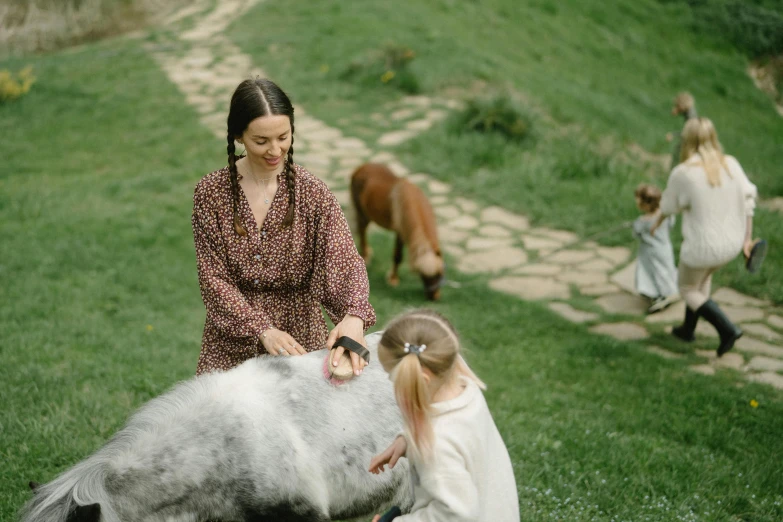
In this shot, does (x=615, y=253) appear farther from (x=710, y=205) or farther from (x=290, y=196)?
(x=290, y=196)

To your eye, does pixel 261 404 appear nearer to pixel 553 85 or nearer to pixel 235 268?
pixel 235 268

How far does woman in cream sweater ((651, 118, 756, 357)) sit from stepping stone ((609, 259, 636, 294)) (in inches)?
54.6

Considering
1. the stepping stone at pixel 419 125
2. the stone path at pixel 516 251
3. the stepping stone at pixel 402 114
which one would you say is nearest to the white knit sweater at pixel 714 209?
the stone path at pixel 516 251

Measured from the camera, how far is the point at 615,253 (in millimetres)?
7520

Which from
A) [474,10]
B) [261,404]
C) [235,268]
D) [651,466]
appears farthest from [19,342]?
[474,10]

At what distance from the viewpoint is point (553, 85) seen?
12398 millimetres

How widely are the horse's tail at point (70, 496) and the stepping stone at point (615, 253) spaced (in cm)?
604

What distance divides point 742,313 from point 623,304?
983 mm

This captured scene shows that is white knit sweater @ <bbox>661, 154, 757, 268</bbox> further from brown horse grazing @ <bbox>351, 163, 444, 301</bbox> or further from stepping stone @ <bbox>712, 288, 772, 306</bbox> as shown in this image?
brown horse grazing @ <bbox>351, 163, 444, 301</bbox>

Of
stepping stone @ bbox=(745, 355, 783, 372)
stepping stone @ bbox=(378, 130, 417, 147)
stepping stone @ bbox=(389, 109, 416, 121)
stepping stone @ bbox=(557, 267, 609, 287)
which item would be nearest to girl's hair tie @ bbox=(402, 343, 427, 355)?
stepping stone @ bbox=(745, 355, 783, 372)

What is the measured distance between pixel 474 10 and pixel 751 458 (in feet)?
41.5

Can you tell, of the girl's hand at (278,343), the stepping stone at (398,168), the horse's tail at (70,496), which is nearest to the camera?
the horse's tail at (70,496)

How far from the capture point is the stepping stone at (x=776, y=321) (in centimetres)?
595

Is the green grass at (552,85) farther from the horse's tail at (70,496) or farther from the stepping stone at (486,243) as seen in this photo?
the horse's tail at (70,496)
